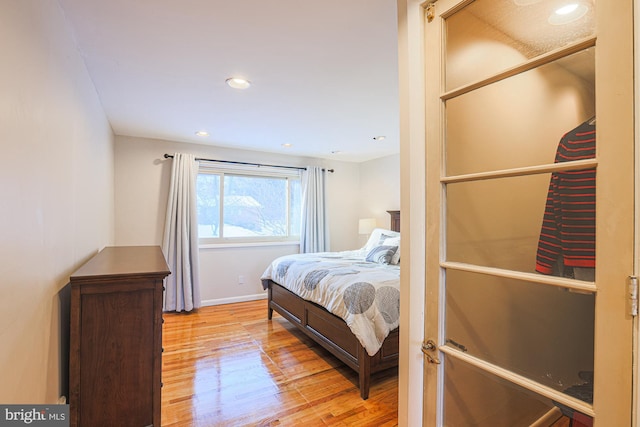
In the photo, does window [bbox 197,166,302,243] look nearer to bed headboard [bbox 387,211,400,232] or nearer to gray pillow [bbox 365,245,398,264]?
bed headboard [bbox 387,211,400,232]

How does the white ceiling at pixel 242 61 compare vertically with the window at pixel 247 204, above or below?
above

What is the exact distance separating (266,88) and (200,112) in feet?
3.17

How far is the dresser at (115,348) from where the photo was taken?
1.32 meters

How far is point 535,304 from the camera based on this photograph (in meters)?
0.85

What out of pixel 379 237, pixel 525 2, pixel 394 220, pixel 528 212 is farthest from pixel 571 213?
pixel 394 220

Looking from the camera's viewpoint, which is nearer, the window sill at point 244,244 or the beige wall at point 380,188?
the window sill at point 244,244

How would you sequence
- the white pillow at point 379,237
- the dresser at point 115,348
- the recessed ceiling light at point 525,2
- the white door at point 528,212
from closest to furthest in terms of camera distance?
the white door at point 528,212 → the recessed ceiling light at point 525,2 → the dresser at point 115,348 → the white pillow at point 379,237

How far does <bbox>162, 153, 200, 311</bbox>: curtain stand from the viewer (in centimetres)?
397

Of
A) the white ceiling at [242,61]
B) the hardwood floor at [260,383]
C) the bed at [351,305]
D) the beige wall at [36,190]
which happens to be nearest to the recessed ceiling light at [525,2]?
the white ceiling at [242,61]

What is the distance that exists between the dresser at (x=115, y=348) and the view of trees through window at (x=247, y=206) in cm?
307

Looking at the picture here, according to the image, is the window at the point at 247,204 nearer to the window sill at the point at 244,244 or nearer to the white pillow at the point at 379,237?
the window sill at the point at 244,244

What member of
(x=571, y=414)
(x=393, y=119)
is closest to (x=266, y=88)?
(x=393, y=119)

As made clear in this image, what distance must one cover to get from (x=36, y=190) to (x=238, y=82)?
1562 mm
